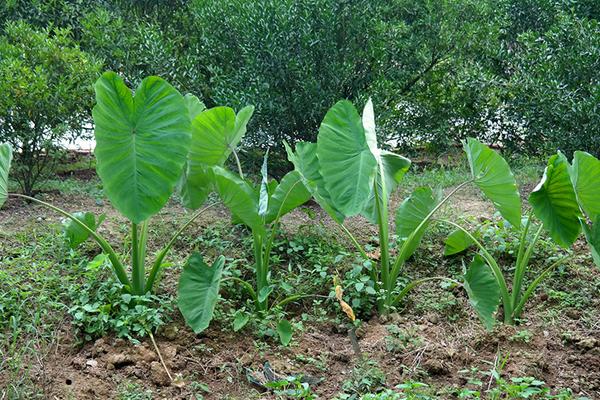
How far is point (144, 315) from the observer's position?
4.00 m

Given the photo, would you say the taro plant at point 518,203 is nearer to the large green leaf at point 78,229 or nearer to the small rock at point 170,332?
the small rock at point 170,332

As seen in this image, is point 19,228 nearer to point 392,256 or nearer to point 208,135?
point 208,135

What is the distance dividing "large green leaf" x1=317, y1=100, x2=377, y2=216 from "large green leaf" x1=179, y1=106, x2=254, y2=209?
449mm

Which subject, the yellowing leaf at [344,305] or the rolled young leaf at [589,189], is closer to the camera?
the rolled young leaf at [589,189]

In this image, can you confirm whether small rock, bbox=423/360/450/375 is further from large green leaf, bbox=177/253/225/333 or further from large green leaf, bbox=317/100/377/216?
large green leaf, bbox=177/253/225/333

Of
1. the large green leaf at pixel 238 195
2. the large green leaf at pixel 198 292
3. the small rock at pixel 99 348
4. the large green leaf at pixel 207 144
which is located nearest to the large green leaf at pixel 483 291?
the large green leaf at pixel 238 195

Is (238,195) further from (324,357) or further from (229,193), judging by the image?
(324,357)

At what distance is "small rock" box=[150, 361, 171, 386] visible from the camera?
3.71 metres

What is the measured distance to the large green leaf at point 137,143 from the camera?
3.80 m

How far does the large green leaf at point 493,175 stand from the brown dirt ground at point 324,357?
0.68 m

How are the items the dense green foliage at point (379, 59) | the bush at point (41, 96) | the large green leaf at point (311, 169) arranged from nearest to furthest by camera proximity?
the large green leaf at point (311, 169)
the bush at point (41, 96)
the dense green foliage at point (379, 59)

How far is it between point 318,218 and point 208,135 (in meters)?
1.58

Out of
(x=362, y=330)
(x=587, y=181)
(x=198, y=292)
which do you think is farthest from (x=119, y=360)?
(x=587, y=181)

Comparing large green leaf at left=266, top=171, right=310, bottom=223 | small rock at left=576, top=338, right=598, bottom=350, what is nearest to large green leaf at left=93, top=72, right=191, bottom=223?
large green leaf at left=266, top=171, right=310, bottom=223
